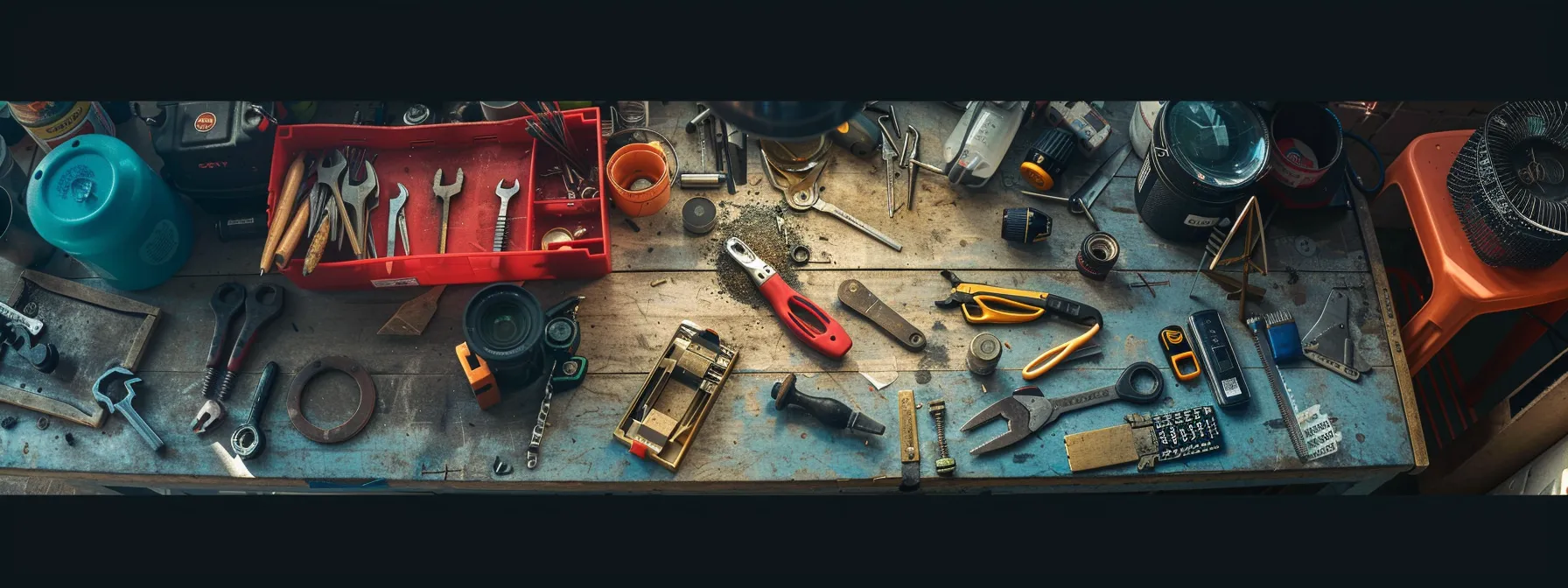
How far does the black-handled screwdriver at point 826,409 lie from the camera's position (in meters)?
3.24

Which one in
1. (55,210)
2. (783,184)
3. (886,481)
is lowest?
(886,481)

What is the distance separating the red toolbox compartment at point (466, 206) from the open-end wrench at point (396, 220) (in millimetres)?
24

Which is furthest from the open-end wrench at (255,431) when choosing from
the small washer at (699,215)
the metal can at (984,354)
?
the metal can at (984,354)

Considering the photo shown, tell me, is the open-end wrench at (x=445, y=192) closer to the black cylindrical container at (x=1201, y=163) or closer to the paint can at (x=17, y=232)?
the paint can at (x=17, y=232)

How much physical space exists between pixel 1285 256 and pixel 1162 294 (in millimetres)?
459

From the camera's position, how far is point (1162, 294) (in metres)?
3.57

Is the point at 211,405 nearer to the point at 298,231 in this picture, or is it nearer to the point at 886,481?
the point at 298,231

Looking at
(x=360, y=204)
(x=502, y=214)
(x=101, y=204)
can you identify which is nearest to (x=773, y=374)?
(x=502, y=214)

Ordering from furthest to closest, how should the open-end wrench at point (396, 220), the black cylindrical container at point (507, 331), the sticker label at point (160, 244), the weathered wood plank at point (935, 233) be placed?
the weathered wood plank at point (935, 233)
the open-end wrench at point (396, 220)
the sticker label at point (160, 244)
the black cylindrical container at point (507, 331)

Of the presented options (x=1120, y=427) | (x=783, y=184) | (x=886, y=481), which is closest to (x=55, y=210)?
(x=783, y=184)

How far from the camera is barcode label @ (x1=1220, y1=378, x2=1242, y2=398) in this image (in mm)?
3369

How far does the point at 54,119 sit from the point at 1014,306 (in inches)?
123

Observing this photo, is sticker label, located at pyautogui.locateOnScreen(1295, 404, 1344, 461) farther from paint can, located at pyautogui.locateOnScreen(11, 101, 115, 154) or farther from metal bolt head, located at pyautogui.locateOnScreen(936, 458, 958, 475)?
paint can, located at pyautogui.locateOnScreen(11, 101, 115, 154)

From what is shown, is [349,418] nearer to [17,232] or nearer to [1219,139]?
[17,232]
